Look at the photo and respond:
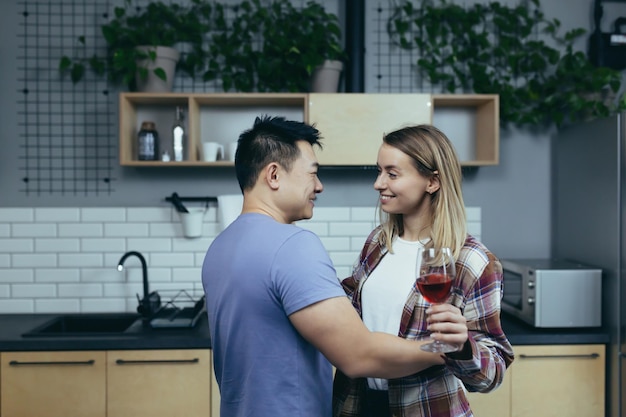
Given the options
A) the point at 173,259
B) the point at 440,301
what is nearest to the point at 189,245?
the point at 173,259

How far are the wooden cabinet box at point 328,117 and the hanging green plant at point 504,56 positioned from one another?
0.18m

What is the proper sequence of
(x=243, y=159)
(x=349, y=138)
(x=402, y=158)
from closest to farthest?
(x=243, y=159) → (x=402, y=158) → (x=349, y=138)

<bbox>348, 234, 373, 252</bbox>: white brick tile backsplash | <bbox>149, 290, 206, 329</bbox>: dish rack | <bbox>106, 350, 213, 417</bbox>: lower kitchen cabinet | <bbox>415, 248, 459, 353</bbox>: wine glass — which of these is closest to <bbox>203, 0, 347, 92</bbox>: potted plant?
<bbox>348, 234, 373, 252</bbox>: white brick tile backsplash

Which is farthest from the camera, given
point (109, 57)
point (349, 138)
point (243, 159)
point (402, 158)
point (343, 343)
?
point (109, 57)

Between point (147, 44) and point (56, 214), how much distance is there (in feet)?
3.42

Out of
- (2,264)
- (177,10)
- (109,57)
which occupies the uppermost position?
(177,10)

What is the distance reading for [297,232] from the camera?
4.33ft

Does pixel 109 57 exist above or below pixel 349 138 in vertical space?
above

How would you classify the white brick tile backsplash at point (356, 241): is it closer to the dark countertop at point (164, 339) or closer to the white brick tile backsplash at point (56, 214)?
the dark countertop at point (164, 339)

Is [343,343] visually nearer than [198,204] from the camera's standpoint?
Yes

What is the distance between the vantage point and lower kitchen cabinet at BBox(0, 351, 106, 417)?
2.59 metres

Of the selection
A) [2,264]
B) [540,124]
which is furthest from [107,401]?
[540,124]

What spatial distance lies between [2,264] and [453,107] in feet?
8.58

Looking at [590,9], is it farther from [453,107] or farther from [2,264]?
[2,264]
